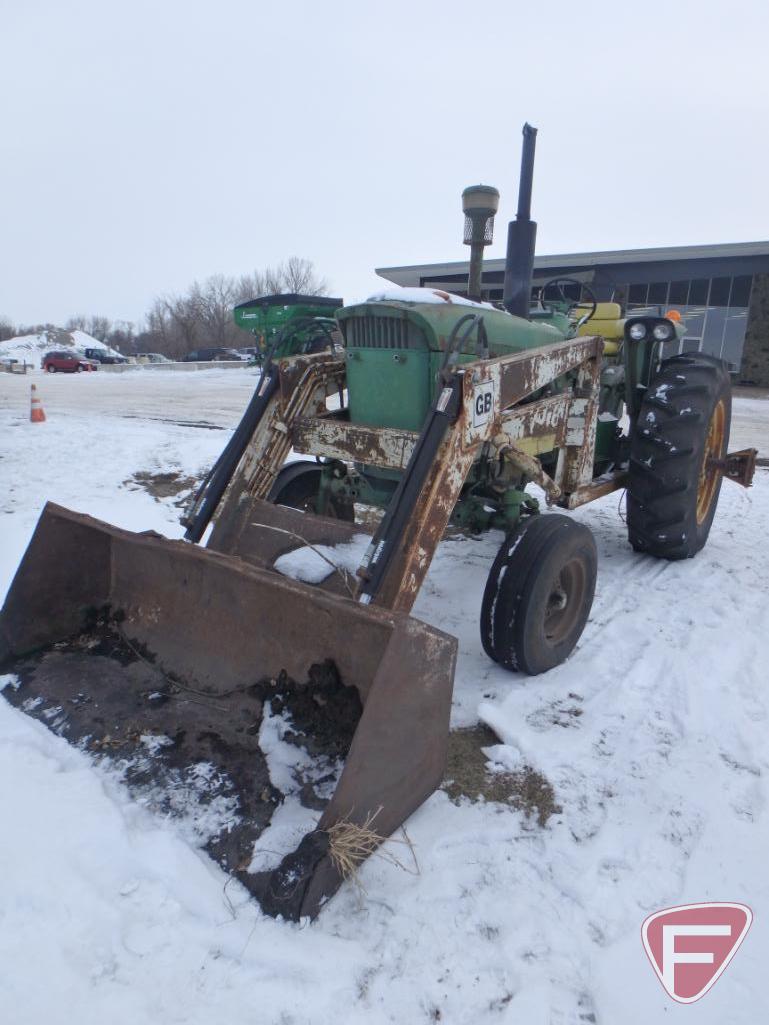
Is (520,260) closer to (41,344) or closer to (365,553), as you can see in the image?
(365,553)

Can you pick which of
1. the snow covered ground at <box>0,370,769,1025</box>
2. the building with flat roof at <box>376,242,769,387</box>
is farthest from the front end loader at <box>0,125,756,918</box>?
the building with flat roof at <box>376,242,769,387</box>

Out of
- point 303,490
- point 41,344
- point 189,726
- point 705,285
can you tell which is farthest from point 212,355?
point 189,726

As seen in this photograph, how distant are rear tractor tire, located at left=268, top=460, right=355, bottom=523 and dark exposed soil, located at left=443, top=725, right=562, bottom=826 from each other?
177 centimetres

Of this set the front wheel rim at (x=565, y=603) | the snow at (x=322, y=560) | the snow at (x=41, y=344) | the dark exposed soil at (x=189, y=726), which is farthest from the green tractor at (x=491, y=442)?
the snow at (x=41, y=344)

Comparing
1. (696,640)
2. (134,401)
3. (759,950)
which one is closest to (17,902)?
(759,950)

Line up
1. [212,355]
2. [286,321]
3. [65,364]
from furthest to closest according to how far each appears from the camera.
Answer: [212,355], [65,364], [286,321]

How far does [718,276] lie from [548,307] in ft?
65.1

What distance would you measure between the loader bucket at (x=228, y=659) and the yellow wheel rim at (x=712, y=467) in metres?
3.41

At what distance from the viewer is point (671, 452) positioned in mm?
3930

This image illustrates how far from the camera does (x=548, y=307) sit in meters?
4.88

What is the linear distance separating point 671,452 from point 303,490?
Answer: 86.4 inches

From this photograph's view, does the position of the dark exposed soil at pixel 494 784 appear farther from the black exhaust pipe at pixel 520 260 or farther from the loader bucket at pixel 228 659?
the black exhaust pipe at pixel 520 260

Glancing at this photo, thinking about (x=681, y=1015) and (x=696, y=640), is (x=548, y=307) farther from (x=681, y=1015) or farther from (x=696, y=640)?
(x=681, y=1015)

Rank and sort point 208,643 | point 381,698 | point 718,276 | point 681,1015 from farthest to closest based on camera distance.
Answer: point 718,276 < point 208,643 < point 381,698 < point 681,1015
